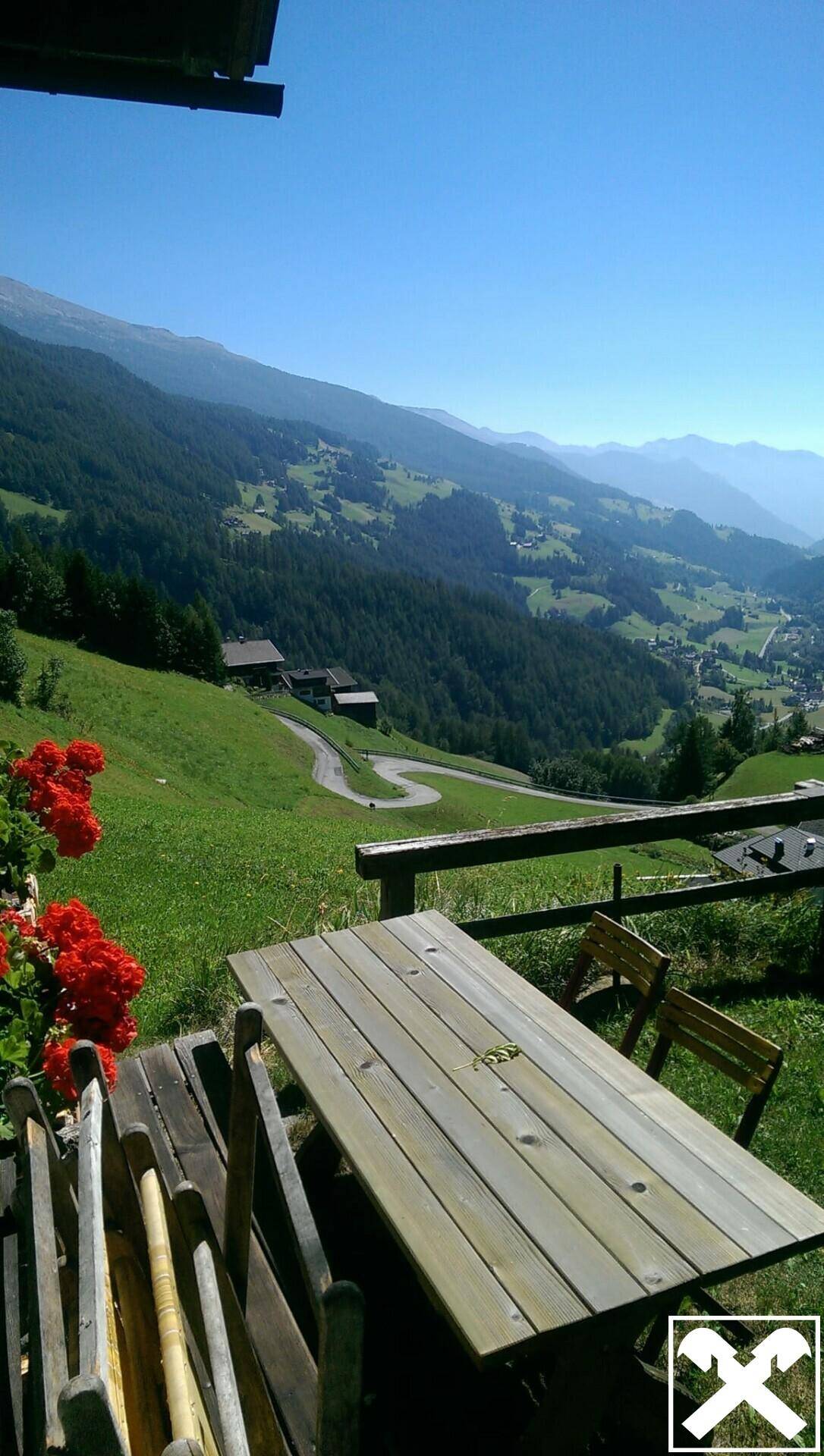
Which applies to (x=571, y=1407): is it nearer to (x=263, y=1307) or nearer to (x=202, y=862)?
(x=263, y=1307)

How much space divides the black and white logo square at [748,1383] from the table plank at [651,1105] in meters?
0.73

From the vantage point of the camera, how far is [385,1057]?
251 cm

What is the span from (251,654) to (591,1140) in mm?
98144

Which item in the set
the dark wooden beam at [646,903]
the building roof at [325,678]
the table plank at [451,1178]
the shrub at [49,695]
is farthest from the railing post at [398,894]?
the building roof at [325,678]

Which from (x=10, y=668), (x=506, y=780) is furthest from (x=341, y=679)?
(x=10, y=668)

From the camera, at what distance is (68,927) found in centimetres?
286

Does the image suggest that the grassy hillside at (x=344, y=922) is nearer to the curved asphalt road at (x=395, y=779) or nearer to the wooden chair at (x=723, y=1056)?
the wooden chair at (x=723, y=1056)

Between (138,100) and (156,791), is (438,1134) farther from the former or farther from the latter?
(156,791)

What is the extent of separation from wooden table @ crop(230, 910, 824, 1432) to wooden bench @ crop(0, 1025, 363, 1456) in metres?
0.33

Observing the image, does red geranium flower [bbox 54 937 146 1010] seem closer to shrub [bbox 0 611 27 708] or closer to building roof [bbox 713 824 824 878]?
building roof [bbox 713 824 824 878]

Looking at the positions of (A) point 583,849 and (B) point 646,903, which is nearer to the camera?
(A) point 583,849

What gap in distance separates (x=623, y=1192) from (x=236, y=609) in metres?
140

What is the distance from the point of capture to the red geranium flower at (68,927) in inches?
112

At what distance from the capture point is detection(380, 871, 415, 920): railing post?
13.7 feet
